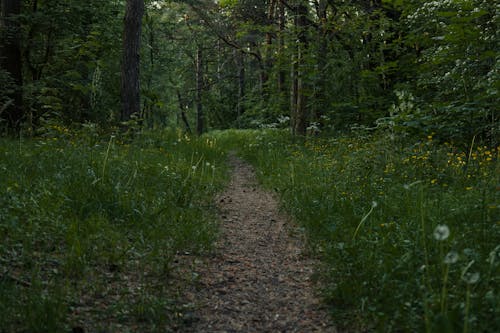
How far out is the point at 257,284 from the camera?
3670 mm

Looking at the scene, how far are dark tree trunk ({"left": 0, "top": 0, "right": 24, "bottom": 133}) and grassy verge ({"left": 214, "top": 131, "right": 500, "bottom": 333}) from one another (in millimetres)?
6999

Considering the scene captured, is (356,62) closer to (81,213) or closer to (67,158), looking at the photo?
(67,158)

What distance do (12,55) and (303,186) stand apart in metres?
8.78

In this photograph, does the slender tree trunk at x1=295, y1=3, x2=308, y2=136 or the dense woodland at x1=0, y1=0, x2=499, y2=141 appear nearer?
the dense woodland at x1=0, y1=0, x2=499, y2=141

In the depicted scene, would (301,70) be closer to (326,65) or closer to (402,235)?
(326,65)

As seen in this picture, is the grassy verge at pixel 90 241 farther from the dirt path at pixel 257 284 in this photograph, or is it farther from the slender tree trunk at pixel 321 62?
the slender tree trunk at pixel 321 62

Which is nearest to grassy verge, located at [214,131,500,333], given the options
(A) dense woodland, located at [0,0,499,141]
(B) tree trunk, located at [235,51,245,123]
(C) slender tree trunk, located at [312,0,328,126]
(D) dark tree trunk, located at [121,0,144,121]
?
(A) dense woodland, located at [0,0,499,141]

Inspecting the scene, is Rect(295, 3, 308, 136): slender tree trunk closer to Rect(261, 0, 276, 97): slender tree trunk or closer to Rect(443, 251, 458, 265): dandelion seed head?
Rect(261, 0, 276, 97): slender tree trunk

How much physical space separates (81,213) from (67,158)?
7.42 feet

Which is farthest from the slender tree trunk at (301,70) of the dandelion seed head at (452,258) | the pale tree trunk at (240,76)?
the pale tree trunk at (240,76)

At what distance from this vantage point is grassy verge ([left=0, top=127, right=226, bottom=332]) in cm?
263

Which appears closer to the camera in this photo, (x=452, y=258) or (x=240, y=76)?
(x=452, y=258)

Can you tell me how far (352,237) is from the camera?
4016 millimetres

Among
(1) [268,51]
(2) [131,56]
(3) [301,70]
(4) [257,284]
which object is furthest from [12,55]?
(1) [268,51]
